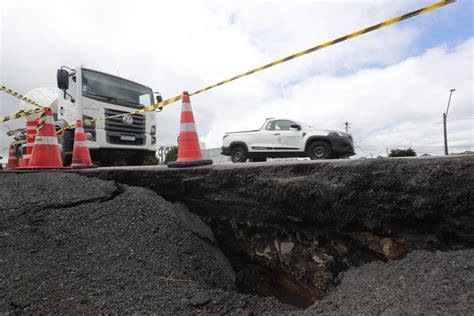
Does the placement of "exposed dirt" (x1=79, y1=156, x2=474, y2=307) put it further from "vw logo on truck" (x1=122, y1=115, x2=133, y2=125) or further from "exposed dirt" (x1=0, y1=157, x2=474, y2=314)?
"vw logo on truck" (x1=122, y1=115, x2=133, y2=125)

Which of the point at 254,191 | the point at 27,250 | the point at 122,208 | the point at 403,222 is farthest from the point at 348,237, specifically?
the point at 27,250

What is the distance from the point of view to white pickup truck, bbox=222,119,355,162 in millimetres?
7695

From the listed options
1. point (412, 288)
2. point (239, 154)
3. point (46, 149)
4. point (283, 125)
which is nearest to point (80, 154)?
point (46, 149)

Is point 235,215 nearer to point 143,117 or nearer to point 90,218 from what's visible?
point 90,218

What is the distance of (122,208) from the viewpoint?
227 centimetres

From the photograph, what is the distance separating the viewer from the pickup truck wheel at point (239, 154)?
8982 mm

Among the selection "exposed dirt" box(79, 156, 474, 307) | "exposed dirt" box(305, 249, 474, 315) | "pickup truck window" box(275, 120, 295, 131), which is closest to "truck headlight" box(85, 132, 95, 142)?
"exposed dirt" box(79, 156, 474, 307)

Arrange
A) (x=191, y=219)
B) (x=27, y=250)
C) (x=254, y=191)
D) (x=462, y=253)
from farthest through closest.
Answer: (x=191, y=219)
(x=254, y=191)
(x=27, y=250)
(x=462, y=253)

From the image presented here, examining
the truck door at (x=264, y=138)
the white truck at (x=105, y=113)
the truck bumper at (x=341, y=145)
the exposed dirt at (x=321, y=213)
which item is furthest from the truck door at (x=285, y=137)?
the exposed dirt at (x=321, y=213)

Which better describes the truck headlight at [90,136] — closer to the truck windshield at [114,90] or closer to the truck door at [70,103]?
the truck door at [70,103]

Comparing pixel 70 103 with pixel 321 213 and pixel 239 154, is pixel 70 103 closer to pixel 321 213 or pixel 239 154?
pixel 239 154

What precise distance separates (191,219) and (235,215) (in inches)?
17.0

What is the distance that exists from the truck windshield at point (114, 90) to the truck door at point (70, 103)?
0.34 meters

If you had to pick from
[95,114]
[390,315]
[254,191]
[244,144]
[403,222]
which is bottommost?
[390,315]
